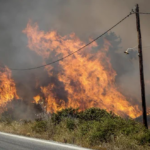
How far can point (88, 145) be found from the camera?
7.93m

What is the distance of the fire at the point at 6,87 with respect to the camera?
121 feet

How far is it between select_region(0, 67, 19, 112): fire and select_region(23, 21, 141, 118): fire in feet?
17.1

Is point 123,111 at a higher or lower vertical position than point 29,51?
lower

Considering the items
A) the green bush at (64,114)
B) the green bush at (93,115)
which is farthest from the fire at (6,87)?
the green bush at (93,115)

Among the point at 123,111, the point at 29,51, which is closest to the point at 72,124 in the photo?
the point at 123,111

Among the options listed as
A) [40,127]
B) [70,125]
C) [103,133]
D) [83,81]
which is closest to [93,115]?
[70,125]

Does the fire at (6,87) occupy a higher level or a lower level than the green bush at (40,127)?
higher

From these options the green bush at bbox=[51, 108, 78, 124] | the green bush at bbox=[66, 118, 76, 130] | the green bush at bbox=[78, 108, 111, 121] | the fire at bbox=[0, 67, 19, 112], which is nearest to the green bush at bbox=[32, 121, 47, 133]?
the green bush at bbox=[51, 108, 78, 124]

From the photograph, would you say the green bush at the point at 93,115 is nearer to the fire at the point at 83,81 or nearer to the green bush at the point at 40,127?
the green bush at the point at 40,127

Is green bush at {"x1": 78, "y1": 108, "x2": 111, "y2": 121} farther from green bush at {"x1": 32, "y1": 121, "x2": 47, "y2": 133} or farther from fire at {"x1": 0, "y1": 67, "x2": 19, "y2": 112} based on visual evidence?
fire at {"x1": 0, "y1": 67, "x2": 19, "y2": 112}

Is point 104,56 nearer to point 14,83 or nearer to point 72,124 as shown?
point 14,83

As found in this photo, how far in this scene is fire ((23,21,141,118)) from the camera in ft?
124

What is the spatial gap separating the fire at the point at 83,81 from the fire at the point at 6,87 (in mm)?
5208

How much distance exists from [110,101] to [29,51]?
2333 cm
